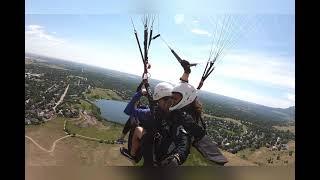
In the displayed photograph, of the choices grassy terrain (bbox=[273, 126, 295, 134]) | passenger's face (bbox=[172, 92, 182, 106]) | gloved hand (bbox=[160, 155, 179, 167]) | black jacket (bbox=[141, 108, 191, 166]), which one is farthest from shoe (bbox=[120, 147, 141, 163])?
grassy terrain (bbox=[273, 126, 295, 134])

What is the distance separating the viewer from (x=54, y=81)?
3.29 m

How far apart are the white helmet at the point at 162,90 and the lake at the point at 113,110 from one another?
0.80 ft

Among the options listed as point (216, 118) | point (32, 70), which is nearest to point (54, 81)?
point (32, 70)

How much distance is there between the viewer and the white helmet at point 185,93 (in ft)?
10.6

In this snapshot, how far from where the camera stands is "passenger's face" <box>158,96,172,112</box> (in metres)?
3.25

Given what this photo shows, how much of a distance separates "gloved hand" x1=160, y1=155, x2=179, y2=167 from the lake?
1.41 ft

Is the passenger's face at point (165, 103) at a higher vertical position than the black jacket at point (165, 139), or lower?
higher

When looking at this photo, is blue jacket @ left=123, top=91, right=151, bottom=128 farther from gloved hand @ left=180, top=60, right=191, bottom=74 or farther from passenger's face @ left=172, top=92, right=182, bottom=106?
gloved hand @ left=180, top=60, right=191, bottom=74

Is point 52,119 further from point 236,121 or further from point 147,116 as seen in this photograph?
point 236,121

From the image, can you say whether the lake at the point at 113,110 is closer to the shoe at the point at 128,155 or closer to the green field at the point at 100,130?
the green field at the point at 100,130

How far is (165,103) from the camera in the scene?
325 cm

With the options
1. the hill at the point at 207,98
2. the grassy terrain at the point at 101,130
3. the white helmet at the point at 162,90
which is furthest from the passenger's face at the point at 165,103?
the grassy terrain at the point at 101,130
